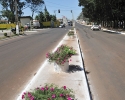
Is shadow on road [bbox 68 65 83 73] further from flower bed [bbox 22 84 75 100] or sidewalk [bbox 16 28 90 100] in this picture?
flower bed [bbox 22 84 75 100]

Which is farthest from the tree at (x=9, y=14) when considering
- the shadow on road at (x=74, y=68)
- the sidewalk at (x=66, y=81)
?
the sidewalk at (x=66, y=81)

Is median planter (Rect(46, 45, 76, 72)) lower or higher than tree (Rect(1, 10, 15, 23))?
lower

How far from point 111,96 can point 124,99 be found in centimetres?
36

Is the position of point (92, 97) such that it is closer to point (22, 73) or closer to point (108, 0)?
point (22, 73)

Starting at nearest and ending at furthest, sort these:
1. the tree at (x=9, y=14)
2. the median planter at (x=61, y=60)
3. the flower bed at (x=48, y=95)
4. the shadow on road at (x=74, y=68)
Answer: the flower bed at (x=48, y=95), the median planter at (x=61, y=60), the shadow on road at (x=74, y=68), the tree at (x=9, y=14)

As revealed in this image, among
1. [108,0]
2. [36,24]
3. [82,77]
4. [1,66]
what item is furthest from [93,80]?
[36,24]

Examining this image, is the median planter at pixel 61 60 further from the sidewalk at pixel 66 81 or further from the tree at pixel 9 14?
the tree at pixel 9 14

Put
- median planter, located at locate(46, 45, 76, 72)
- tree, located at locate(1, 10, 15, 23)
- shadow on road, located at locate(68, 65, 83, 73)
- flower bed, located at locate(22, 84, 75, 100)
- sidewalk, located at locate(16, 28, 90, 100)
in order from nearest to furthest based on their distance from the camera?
flower bed, located at locate(22, 84, 75, 100) → sidewalk, located at locate(16, 28, 90, 100) → median planter, located at locate(46, 45, 76, 72) → shadow on road, located at locate(68, 65, 83, 73) → tree, located at locate(1, 10, 15, 23)

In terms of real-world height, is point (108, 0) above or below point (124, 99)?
above

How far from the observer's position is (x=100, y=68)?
9016 millimetres

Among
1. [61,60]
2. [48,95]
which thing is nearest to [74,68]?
[61,60]

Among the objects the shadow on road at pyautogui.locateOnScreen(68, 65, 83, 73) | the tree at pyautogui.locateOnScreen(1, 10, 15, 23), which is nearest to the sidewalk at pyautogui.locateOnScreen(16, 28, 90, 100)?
the shadow on road at pyautogui.locateOnScreen(68, 65, 83, 73)

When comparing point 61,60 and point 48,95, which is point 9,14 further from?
point 48,95

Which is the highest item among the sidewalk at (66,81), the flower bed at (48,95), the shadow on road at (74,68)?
the flower bed at (48,95)
